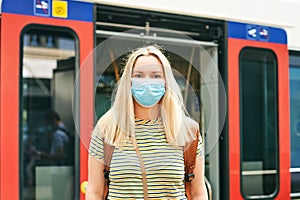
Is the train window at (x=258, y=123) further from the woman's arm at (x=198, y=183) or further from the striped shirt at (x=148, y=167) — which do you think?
the striped shirt at (x=148, y=167)

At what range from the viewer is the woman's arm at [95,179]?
2.01 meters

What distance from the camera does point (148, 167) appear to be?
1.95 meters

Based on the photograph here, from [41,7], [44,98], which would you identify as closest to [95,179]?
[41,7]

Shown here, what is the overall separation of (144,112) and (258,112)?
248 centimetres

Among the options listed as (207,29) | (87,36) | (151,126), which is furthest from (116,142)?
(207,29)

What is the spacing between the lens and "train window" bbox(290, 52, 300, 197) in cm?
457

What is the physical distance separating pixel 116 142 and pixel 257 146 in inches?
102

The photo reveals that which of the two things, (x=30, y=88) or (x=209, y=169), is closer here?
(x=30, y=88)

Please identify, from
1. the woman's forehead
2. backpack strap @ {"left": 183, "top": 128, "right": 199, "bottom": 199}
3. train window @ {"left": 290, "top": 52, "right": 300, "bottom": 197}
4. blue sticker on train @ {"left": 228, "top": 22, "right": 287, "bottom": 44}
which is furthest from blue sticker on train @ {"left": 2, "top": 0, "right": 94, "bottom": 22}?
train window @ {"left": 290, "top": 52, "right": 300, "bottom": 197}

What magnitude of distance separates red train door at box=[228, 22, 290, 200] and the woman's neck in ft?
6.81

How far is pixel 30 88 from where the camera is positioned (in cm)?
370

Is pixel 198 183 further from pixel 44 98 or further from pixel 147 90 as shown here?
pixel 44 98

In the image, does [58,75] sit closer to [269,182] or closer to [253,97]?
[253,97]

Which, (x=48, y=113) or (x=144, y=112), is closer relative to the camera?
(x=144, y=112)
